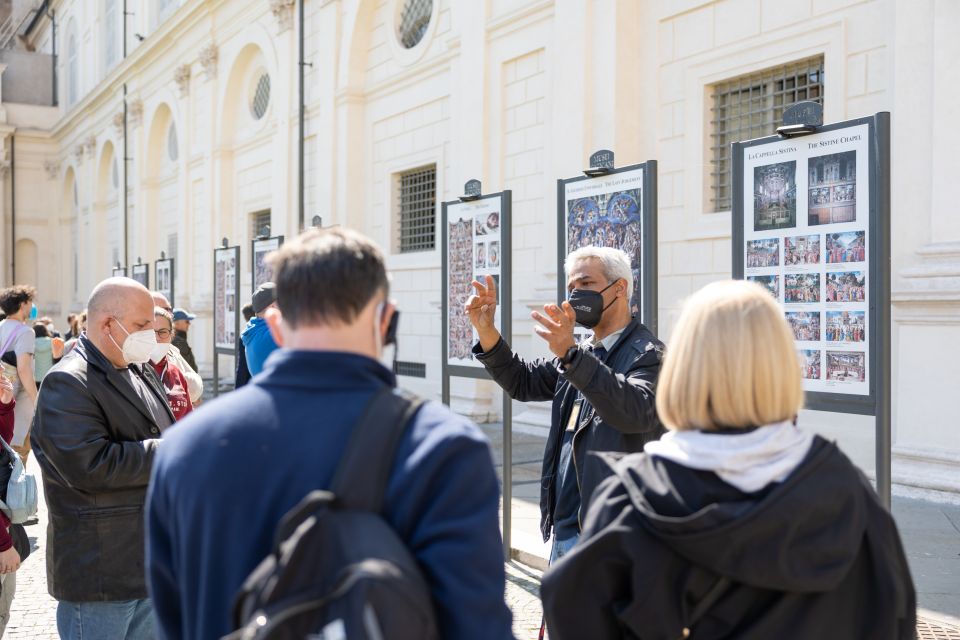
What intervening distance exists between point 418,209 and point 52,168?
2858 centimetres

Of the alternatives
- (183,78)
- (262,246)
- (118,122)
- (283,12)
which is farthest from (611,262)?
(118,122)

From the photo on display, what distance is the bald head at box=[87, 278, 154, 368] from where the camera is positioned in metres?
3.26

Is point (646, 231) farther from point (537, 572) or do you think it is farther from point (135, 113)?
point (135, 113)

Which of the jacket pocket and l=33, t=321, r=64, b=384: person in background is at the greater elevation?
l=33, t=321, r=64, b=384: person in background

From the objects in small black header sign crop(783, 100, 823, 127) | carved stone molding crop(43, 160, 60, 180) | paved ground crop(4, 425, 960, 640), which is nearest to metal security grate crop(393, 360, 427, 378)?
paved ground crop(4, 425, 960, 640)

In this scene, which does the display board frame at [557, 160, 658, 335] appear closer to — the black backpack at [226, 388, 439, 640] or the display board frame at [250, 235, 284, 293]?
the black backpack at [226, 388, 439, 640]

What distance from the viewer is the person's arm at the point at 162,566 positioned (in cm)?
168

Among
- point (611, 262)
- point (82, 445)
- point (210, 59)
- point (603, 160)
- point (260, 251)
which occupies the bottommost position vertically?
point (82, 445)

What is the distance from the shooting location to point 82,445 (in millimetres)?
2988

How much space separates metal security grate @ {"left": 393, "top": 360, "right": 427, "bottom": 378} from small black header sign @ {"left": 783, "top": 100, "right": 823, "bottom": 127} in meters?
9.97

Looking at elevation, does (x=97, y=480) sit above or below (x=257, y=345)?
below

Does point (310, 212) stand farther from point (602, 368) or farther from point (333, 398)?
point (333, 398)

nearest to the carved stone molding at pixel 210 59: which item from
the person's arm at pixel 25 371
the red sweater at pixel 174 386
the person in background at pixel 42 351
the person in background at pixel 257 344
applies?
the person in background at pixel 42 351

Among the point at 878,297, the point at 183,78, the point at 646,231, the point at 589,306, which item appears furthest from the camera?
the point at 183,78
